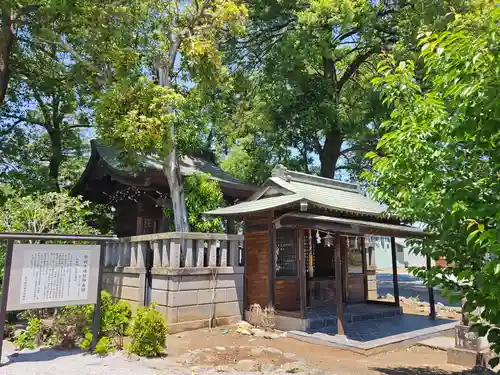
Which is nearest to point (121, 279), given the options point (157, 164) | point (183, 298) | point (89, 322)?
point (183, 298)

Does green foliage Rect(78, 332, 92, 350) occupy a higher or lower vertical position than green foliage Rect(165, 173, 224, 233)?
lower

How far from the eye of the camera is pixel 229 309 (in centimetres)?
1074

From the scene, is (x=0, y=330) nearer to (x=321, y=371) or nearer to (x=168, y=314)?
(x=168, y=314)

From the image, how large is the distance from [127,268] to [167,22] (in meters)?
7.83

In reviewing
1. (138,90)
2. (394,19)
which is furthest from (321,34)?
(138,90)

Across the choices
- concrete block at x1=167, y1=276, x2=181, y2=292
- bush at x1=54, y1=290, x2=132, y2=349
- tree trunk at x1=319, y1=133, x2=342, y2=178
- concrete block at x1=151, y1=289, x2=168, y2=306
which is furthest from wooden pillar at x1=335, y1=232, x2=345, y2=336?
tree trunk at x1=319, y1=133, x2=342, y2=178

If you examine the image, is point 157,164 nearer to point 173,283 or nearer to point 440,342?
point 173,283

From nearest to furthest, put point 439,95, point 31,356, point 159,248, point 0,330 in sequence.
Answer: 1. point 439,95
2. point 0,330
3. point 31,356
4. point 159,248

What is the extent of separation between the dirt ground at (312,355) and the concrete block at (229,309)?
2.27 feet

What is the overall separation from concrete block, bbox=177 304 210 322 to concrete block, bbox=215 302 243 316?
36cm

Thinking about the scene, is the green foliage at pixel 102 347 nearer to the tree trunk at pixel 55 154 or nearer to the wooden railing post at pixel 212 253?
the wooden railing post at pixel 212 253

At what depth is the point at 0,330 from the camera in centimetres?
664

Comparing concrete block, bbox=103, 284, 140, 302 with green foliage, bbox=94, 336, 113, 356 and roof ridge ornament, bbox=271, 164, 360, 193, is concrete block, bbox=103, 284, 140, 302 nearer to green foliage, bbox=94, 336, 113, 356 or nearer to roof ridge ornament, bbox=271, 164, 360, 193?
green foliage, bbox=94, 336, 113, 356

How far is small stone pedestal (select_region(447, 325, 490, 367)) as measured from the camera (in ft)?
24.4
